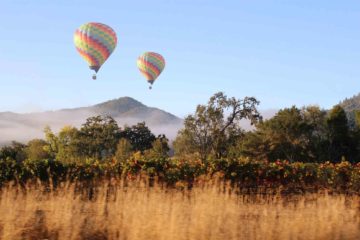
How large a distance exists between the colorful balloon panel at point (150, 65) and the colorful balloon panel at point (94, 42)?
8848 mm

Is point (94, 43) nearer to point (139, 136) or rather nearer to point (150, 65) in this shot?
point (150, 65)

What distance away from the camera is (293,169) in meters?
18.2

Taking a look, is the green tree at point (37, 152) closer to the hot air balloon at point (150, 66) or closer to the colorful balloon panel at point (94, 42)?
the hot air balloon at point (150, 66)

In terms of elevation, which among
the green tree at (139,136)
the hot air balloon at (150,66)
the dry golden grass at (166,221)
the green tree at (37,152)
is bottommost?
the dry golden grass at (166,221)

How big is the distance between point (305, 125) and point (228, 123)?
39.5 ft

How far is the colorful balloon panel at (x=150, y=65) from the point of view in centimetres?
6606

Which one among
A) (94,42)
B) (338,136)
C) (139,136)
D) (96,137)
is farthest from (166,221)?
(139,136)

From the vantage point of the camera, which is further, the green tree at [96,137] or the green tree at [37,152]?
the green tree at [37,152]

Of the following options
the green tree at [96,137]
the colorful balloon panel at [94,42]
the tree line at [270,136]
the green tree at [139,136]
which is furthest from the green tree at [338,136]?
the green tree at [139,136]

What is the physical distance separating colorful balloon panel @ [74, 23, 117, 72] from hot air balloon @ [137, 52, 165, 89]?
885 cm

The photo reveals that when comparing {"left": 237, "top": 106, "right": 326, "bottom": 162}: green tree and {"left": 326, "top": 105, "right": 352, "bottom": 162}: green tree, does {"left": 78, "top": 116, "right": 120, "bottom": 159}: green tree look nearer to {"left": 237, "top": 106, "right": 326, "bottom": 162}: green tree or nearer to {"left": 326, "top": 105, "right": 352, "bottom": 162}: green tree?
{"left": 237, "top": 106, "right": 326, "bottom": 162}: green tree

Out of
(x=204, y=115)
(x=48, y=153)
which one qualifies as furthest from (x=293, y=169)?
(x=48, y=153)

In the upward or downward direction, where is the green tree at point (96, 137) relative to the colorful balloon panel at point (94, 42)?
downward

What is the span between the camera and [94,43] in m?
55.8
